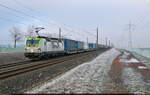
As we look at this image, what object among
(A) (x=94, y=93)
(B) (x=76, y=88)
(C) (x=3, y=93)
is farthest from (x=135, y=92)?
(C) (x=3, y=93)

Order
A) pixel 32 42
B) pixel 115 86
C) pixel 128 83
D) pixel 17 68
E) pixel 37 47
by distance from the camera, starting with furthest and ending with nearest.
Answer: pixel 32 42 < pixel 37 47 < pixel 17 68 < pixel 128 83 < pixel 115 86

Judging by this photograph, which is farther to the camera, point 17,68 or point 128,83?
point 17,68

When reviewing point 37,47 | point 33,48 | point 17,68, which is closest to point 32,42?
point 33,48

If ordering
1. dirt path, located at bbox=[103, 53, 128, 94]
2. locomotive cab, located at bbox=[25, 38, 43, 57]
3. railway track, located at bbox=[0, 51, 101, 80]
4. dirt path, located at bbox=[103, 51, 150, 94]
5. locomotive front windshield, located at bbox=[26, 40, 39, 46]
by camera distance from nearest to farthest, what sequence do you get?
dirt path, located at bbox=[103, 53, 128, 94], dirt path, located at bbox=[103, 51, 150, 94], railway track, located at bbox=[0, 51, 101, 80], locomotive cab, located at bbox=[25, 38, 43, 57], locomotive front windshield, located at bbox=[26, 40, 39, 46]

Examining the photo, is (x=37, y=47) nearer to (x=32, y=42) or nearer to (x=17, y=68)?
(x=32, y=42)

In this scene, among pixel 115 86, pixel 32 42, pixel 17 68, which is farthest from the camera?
pixel 32 42

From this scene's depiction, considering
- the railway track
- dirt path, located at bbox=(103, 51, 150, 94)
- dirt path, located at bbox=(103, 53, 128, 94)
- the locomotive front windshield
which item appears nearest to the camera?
dirt path, located at bbox=(103, 53, 128, 94)

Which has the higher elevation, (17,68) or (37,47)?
(37,47)

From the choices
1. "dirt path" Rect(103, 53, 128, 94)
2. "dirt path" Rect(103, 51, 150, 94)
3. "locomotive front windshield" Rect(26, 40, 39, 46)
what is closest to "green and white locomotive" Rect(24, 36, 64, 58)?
"locomotive front windshield" Rect(26, 40, 39, 46)

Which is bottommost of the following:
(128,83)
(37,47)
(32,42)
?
(128,83)

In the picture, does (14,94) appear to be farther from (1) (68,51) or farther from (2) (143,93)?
(1) (68,51)

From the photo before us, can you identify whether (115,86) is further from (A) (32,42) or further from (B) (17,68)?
(A) (32,42)

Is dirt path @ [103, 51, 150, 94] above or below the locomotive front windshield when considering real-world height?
below

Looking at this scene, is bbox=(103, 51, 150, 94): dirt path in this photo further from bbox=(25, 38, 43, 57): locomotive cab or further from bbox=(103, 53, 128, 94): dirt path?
bbox=(25, 38, 43, 57): locomotive cab
